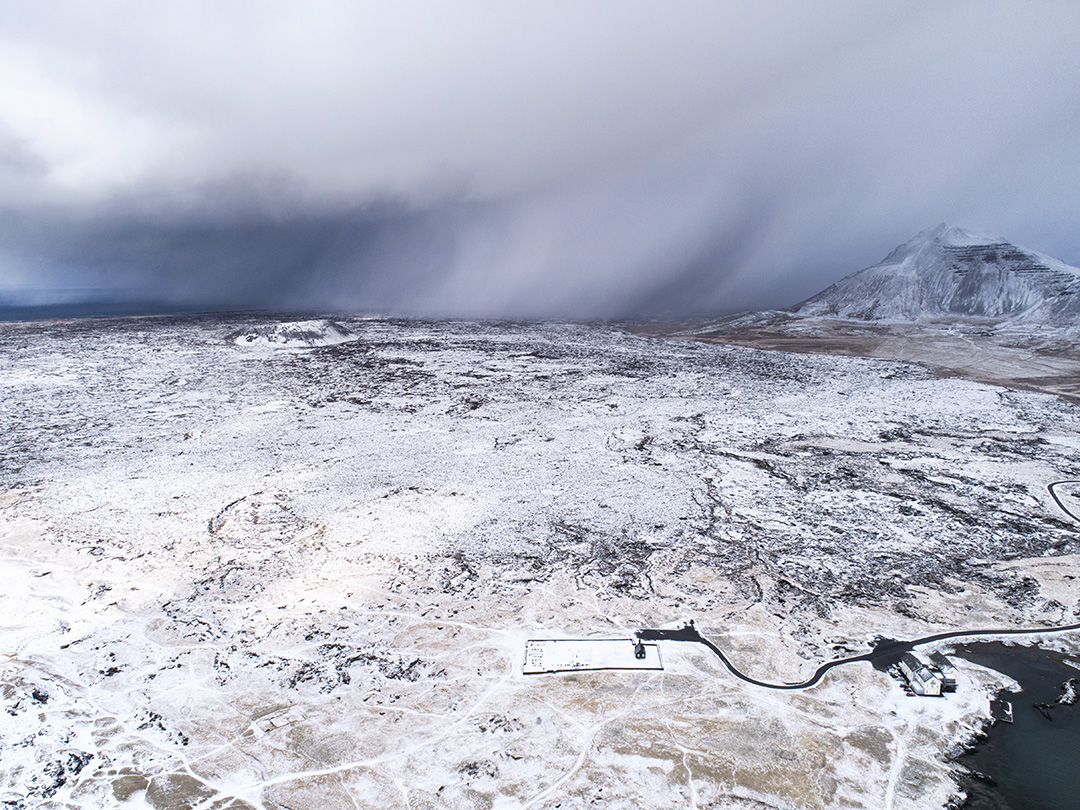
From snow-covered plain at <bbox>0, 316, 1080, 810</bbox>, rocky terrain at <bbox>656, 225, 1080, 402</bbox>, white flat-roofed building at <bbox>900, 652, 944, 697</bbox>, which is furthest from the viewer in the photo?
rocky terrain at <bbox>656, 225, 1080, 402</bbox>

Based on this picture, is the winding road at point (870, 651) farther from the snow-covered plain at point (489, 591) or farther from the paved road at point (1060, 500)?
the paved road at point (1060, 500)

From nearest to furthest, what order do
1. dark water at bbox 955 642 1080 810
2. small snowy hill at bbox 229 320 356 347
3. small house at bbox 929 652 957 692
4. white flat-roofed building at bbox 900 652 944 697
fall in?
dark water at bbox 955 642 1080 810
white flat-roofed building at bbox 900 652 944 697
small house at bbox 929 652 957 692
small snowy hill at bbox 229 320 356 347

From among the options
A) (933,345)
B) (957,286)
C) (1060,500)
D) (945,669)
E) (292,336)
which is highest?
(957,286)

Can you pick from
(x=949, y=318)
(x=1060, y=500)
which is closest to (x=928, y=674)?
(x=1060, y=500)

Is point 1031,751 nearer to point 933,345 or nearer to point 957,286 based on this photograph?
point 933,345

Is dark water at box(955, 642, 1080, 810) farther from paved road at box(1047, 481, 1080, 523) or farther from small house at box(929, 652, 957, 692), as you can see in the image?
paved road at box(1047, 481, 1080, 523)

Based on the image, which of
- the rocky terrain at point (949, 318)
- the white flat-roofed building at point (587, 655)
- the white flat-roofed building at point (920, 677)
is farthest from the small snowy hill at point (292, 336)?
the white flat-roofed building at point (920, 677)

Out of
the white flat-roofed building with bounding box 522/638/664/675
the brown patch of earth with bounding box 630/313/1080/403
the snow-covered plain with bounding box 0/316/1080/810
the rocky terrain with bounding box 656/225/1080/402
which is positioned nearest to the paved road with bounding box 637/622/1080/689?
the snow-covered plain with bounding box 0/316/1080/810
